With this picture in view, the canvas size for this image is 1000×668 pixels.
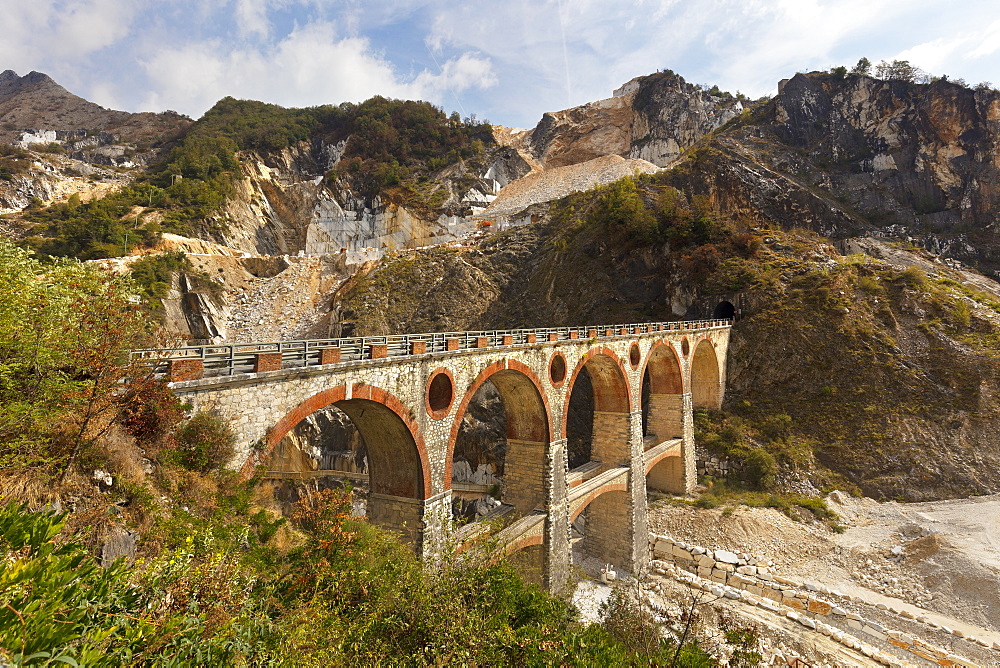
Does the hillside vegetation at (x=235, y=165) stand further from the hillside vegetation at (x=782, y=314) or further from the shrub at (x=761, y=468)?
the shrub at (x=761, y=468)

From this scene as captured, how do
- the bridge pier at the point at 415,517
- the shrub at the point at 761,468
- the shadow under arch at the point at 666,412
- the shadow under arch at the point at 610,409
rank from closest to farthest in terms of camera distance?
1. the bridge pier at the point at 415,517
2. the shadow under arch at the point at 610,409
3. the shrub at the point at 761,468
4. the shadow under arch at the point at 666,412

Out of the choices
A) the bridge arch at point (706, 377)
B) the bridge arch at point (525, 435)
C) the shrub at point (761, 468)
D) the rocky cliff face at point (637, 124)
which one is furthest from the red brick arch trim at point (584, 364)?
the rocky cliff face at point (637, 124)

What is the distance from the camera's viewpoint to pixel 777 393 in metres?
32.8

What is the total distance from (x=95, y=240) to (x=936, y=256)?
92.1 m

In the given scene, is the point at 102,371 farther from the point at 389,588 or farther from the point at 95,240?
the point at 95,240

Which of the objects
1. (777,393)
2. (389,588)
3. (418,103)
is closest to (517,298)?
(777,393)

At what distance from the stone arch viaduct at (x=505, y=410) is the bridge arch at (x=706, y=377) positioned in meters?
2.92

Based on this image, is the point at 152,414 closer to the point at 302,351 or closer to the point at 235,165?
the point at 302,351

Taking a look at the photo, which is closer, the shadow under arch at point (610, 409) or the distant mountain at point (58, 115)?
the shadow under arch at point (610, 409)

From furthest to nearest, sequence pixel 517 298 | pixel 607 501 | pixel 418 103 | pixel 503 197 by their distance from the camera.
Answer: pixel 418 103
pixel 503 197
pixel 517 298
pixel 607 501

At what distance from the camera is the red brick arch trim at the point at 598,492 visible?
19750 millimetres

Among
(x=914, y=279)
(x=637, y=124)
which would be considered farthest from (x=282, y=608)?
(x=637, y=124)

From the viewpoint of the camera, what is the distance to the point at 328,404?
10.8 meters

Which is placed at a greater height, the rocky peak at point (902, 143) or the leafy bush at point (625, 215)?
the rocky peak at point (902, 143)
